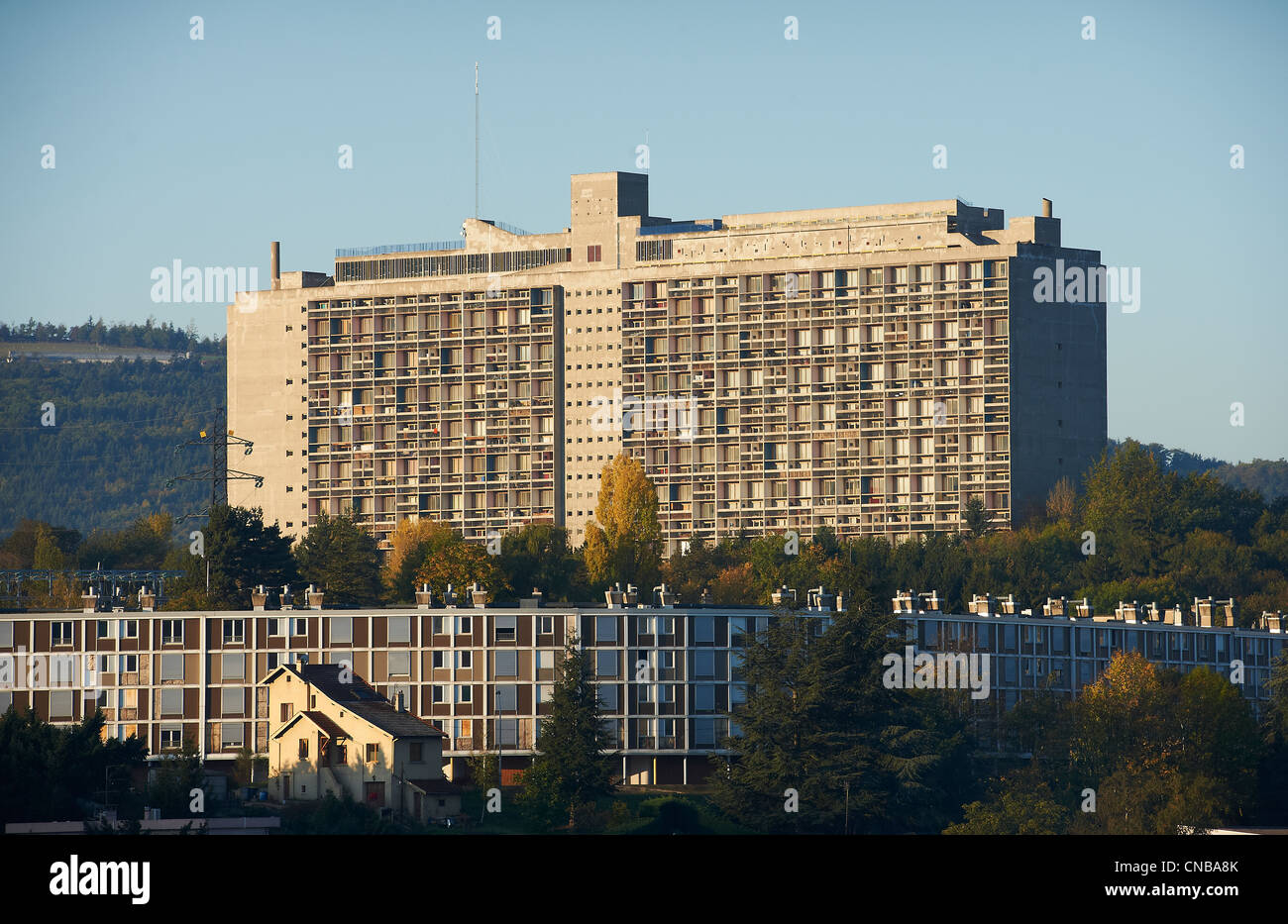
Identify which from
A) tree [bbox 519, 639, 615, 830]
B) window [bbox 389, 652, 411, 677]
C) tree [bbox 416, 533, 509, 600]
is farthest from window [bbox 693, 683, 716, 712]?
tree [bbox 416, 533, 509, 600]

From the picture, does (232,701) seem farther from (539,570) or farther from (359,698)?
(539,570)

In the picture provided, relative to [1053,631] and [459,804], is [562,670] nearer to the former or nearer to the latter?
[459,804]

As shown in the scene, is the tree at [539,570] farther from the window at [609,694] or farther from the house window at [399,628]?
the house window at [399,628]

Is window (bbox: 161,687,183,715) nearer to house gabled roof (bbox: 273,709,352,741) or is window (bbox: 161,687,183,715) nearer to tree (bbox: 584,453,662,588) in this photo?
house gabled roof (bbox: 273,709,352,741)

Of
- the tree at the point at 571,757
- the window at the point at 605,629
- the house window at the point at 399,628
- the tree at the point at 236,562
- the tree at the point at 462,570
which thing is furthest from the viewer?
the tree at the point at 462,570

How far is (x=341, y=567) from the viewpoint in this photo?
166 m

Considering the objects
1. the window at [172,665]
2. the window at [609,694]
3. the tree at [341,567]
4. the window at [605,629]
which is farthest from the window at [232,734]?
the window at [605,629]

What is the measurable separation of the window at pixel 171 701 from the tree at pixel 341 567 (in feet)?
50.9

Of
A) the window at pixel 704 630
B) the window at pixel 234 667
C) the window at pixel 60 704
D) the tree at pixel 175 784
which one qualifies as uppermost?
the window at pixel 704 630

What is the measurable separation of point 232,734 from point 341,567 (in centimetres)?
2576

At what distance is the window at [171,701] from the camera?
5615 inches

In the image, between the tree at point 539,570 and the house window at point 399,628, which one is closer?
the house window at point 399,628
